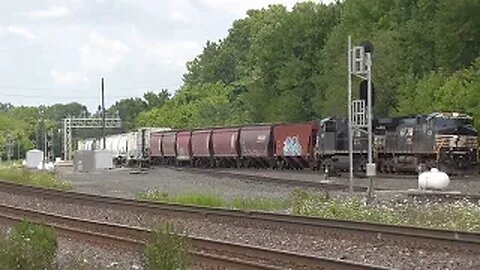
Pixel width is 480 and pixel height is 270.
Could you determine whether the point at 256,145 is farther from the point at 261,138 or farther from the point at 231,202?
the point at 231,202

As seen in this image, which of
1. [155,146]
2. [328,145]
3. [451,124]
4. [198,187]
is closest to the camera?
[198,187]

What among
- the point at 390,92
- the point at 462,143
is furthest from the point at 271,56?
the point at 462,143

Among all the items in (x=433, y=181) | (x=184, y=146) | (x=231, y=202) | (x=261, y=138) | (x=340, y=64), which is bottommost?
(x=231, y=202)

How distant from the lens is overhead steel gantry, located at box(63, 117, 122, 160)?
116438 mm

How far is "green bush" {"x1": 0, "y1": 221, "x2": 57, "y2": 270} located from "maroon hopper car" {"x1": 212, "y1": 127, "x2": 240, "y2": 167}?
45626 millimetres

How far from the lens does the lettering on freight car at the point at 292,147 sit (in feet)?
165

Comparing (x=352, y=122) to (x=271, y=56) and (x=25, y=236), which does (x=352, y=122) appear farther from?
(x=271, y=56)

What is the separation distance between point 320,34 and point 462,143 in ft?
162

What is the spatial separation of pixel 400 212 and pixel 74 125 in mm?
121733

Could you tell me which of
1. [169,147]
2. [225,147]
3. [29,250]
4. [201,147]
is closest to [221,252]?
[29,250]

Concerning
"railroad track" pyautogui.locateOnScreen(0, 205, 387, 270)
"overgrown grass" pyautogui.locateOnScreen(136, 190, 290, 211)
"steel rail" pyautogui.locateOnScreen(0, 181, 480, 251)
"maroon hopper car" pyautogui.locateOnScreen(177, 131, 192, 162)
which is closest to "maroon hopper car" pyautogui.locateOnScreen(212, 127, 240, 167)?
"maroon hopper car" pyautogui.locateOnScreen(177, 131, 192, 162)

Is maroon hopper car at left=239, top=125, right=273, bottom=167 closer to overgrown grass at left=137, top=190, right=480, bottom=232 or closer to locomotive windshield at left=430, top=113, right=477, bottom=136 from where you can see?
locomotive windshield at left=430, top=113, right=477, bottom=136

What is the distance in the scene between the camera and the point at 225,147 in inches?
2349

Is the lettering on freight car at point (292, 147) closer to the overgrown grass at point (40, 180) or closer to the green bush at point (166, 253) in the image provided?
the overgrown grass at point (40, 180)
